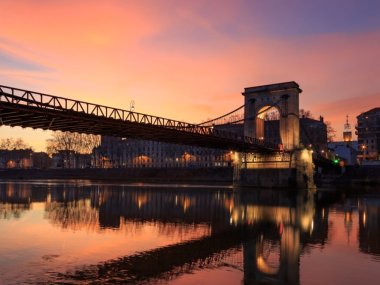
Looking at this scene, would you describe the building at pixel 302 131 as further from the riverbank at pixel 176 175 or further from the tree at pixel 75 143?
the tree at pixel 75 143

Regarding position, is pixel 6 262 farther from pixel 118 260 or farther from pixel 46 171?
pixel 46 171

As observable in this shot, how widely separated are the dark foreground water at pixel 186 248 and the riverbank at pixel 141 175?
87805mm

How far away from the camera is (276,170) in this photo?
8669cm

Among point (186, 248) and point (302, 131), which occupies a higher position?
point (302, 131)

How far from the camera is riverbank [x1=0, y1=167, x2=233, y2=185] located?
12793cm

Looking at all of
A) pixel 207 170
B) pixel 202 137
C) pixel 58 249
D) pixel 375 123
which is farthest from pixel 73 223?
pixel 375 123

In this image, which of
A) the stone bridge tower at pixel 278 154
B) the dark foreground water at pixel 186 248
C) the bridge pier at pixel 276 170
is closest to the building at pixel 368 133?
the stone bridge tower at pixel 278 154

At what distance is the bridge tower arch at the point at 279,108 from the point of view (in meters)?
90.1

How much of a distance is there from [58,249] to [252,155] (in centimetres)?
7111

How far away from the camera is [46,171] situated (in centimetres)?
16000

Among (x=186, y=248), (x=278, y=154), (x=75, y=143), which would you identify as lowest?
(x=186, y=248)

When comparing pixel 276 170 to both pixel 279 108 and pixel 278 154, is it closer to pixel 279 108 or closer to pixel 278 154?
pixel 278 154

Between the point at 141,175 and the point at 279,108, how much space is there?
63.4 meters

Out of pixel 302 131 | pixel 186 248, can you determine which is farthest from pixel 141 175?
pixel 186 248
